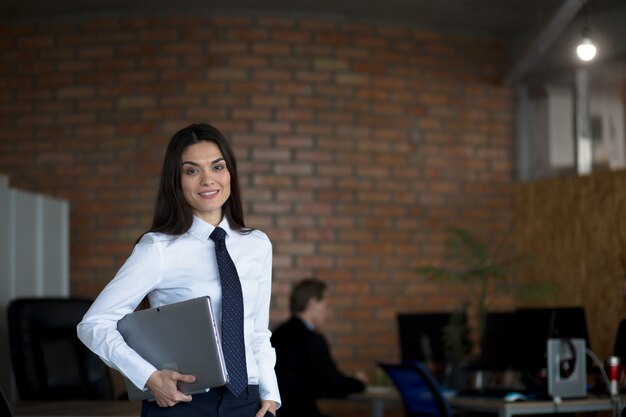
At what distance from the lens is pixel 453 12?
279 inches

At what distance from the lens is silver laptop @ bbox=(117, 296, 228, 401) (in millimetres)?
2025

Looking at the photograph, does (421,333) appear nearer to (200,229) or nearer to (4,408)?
(4,408)

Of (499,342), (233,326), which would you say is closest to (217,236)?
(233,326)

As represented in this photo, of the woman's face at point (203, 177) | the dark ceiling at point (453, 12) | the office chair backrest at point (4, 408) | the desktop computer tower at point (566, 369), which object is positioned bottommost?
Result: the desktop computer tower at point (566, 369)

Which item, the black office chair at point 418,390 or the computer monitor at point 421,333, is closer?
the black office chair at point 418,390

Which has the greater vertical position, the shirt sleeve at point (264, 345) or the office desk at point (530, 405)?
the shirt sleeve at point (264, 345)

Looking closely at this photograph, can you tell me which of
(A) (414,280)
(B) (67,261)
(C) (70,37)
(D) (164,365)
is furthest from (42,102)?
(D) (164,365)

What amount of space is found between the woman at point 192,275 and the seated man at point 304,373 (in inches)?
124

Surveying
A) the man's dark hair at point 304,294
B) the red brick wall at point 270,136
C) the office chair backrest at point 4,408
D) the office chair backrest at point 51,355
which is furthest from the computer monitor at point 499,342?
the office chair backrest at point 4,408

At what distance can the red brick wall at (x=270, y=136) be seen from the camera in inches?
277

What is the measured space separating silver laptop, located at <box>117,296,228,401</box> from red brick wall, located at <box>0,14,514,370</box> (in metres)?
4.91

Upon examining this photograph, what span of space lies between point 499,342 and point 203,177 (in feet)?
10.8

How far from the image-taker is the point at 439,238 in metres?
7.41

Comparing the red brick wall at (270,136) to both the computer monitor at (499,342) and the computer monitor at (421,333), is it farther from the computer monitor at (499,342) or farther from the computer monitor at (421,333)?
the computer monitor at (499,342)
